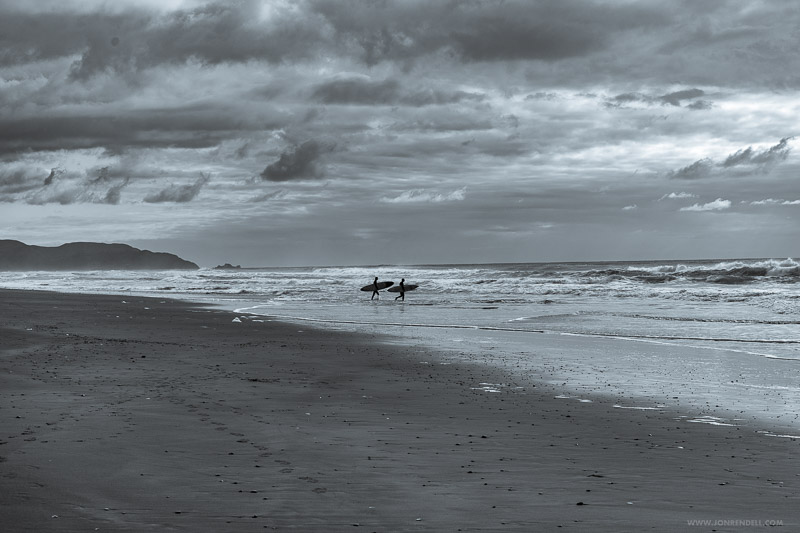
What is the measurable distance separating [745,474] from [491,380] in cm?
644

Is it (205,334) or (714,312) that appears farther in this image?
(714,312)

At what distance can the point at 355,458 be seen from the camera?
736cm

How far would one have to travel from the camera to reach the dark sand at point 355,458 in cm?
558

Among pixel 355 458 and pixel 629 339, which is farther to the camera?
pixel 629 339

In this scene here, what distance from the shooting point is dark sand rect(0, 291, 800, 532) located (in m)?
5.58

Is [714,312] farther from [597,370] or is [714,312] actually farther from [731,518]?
[731,518]

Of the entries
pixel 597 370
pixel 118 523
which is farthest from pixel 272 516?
pixel 597 370

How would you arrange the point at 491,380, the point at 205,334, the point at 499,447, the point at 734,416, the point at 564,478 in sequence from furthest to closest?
the point at 205,334, the point at 491,380, the point at 734,416, the point at 499,447, the point at 564,478

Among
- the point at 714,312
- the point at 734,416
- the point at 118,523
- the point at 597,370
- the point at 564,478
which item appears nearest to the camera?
the point at 118,523

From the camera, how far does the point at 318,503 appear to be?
5875mm

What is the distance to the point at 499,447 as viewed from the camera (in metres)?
7.91

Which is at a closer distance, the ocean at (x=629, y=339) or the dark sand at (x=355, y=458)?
the dark sand at (x=355, y=458)

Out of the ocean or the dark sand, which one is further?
the ocean

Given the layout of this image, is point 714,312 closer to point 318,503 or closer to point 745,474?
point 745,474
